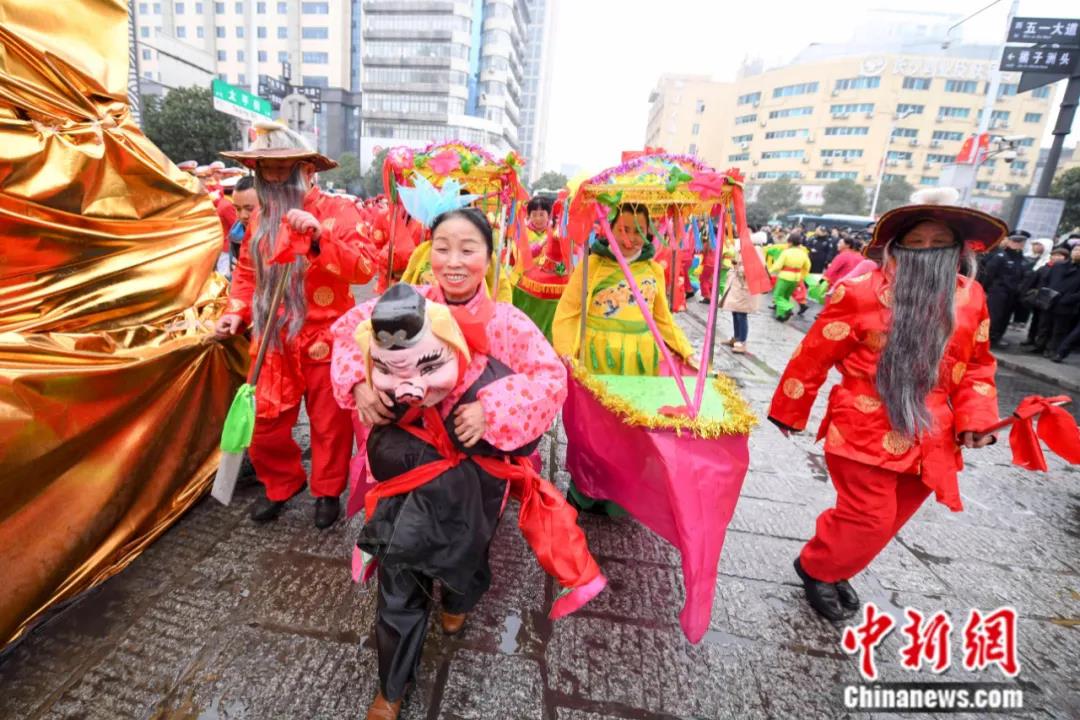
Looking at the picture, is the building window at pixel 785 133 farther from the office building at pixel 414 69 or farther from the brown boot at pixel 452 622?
the brown boot at pixel 452 622

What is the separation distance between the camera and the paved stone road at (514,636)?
1.83 meters

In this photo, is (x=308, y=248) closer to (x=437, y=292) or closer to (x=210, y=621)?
(x=437, y=292)

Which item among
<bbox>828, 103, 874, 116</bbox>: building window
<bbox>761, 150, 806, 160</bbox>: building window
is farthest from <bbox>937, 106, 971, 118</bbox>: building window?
<bbox>761, 150, 806, 160</bbox>: building window

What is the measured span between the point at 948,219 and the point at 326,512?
3.13 metres

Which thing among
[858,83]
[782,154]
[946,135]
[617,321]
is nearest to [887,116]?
[858,83]

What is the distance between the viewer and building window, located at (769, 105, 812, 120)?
63281mm

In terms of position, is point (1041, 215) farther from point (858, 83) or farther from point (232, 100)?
point (858, 83)

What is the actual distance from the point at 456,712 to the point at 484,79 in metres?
75.2

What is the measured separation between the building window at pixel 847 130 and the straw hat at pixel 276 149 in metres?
72.6

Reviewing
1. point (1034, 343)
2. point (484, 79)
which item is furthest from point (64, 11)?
point (484, 79)

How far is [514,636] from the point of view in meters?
2.13

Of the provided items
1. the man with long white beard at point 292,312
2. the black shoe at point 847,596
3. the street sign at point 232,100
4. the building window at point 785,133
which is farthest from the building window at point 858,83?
the man with long white beard at point 292,312

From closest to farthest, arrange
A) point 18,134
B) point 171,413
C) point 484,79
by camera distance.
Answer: point 18,134 < point 171,413 < point 484,79

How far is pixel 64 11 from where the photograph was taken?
2312 millimetres
